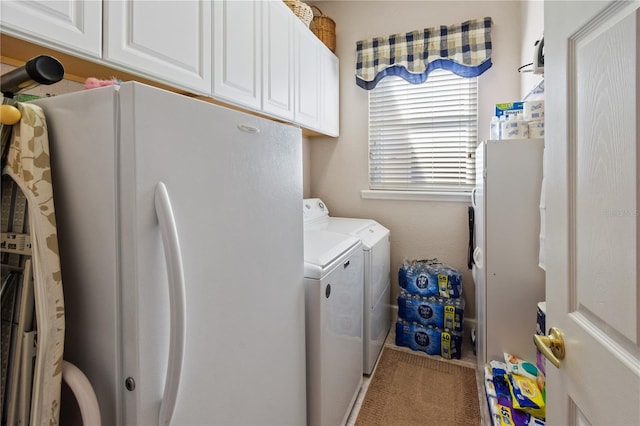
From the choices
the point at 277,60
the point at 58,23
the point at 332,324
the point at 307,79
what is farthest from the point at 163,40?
the point at 332,324

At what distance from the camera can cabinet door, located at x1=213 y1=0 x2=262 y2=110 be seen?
1460mm

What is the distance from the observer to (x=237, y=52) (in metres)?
1.57

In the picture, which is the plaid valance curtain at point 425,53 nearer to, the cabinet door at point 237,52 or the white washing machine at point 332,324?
the cabinet door at point 237,52

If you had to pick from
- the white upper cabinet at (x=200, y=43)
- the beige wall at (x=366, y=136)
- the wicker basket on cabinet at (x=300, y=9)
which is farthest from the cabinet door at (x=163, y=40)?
the beige wall at (x=366, y=136)

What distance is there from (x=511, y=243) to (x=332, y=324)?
1.01 m

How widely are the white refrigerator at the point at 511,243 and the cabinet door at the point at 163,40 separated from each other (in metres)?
1.47

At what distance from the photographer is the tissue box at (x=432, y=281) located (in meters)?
2.31

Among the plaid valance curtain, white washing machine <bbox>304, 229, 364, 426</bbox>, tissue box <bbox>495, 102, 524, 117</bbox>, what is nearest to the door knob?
white washing machine <bbox>304, 229, 364, 426</bbox>

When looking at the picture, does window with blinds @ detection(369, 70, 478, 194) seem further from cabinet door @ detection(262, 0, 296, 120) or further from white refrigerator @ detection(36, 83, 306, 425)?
white refrigerator @ detection(36, 83, 306, 425)

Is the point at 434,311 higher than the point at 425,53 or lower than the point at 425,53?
lower

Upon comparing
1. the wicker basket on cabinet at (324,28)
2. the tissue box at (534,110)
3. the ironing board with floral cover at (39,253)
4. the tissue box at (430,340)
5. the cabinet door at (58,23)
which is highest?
the wicker basket on cabinet at (324,28)

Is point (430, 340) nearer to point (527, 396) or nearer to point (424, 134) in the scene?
point (527, 396)

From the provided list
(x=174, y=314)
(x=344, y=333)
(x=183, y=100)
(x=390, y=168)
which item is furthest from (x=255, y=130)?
(x=390, y=168)

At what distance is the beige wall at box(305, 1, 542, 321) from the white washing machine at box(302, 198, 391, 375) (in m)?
0.36
